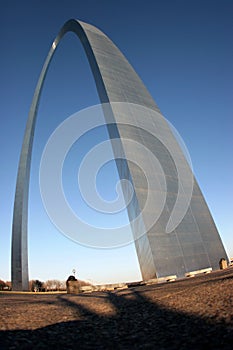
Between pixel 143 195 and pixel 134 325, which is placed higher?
pixel 143 195

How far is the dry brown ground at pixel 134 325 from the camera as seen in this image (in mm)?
3682

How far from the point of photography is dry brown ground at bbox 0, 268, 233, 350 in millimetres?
3682

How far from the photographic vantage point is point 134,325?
4777 mm

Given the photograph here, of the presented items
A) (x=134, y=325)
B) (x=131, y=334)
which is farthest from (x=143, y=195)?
(x=131, y=334)

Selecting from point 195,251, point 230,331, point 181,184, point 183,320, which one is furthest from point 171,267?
point 230,331

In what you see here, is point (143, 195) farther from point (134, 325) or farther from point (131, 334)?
point (131, 334)

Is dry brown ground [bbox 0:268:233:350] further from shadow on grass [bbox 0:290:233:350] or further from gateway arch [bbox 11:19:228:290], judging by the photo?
gateway arch [bbox 11:19:228:290]

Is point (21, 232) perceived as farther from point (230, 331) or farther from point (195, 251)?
point (230, 331)

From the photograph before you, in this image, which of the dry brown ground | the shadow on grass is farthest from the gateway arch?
the shadow on grass

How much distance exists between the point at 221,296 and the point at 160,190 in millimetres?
12911

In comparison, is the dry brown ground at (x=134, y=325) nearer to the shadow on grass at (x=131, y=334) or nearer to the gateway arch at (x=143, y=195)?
the shadow on grass at (x=131, y=334)

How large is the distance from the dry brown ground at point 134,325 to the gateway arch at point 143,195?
9430mm

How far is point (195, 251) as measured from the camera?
56.7 feet

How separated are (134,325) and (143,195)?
1240cm
